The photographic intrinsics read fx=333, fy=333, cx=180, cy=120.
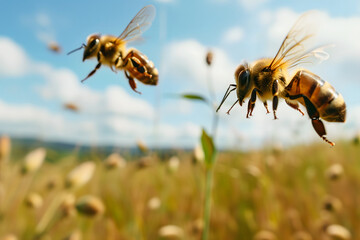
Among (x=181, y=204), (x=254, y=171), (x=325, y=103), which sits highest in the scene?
(x=325, y=103)

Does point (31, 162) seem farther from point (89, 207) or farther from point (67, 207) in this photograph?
Answer: point (89, 207)

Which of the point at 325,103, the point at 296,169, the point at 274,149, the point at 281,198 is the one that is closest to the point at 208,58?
the point at 325,103

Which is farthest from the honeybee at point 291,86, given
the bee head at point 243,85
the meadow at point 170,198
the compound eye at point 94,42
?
the meadow at point 170,198

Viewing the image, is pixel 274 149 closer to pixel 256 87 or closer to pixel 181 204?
pixel 181 204

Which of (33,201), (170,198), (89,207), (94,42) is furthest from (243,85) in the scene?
(170,198)

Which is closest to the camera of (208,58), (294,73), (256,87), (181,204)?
(208,58)

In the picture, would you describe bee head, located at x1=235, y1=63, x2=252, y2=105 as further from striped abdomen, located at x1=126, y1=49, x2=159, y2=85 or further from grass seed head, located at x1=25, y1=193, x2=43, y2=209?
grass seed head, located at x1=25, y1=193, x2=43, y2=209

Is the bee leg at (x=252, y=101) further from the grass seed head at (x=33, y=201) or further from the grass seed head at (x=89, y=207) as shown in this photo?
the grass seed head at (x=33, y=201)
